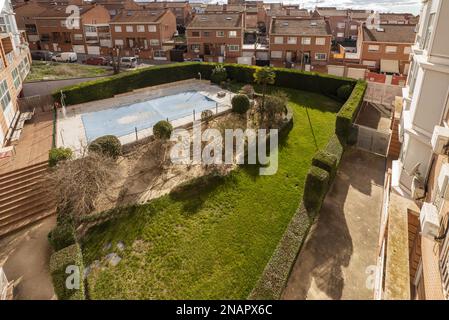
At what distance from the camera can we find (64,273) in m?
10.7

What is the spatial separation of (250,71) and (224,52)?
61.0 ft

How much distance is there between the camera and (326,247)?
13875 mm

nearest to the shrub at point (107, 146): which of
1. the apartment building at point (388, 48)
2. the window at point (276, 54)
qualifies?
the window at point (276, 54)

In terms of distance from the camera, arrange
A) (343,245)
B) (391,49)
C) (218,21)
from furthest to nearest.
Result: 1. (218,21)
2. (391,49)
3. (343,245)

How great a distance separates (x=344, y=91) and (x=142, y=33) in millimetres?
41917

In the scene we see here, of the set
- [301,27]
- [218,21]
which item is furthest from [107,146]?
[301,27]

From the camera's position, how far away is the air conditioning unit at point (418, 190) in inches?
502

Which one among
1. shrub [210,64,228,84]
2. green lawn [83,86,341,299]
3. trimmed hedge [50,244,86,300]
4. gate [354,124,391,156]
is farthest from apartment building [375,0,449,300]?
shrub [210,64,228,84]

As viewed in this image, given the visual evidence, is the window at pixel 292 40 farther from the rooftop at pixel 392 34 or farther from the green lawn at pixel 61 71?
the green lawn at pixel 61 71

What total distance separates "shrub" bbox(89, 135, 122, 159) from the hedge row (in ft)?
46.6

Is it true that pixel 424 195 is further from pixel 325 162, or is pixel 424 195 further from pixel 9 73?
pixel 9 73

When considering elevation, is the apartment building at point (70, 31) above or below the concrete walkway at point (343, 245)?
above

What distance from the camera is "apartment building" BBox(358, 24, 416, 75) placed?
1741 inches

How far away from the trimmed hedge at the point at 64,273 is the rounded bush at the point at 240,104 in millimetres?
18040
